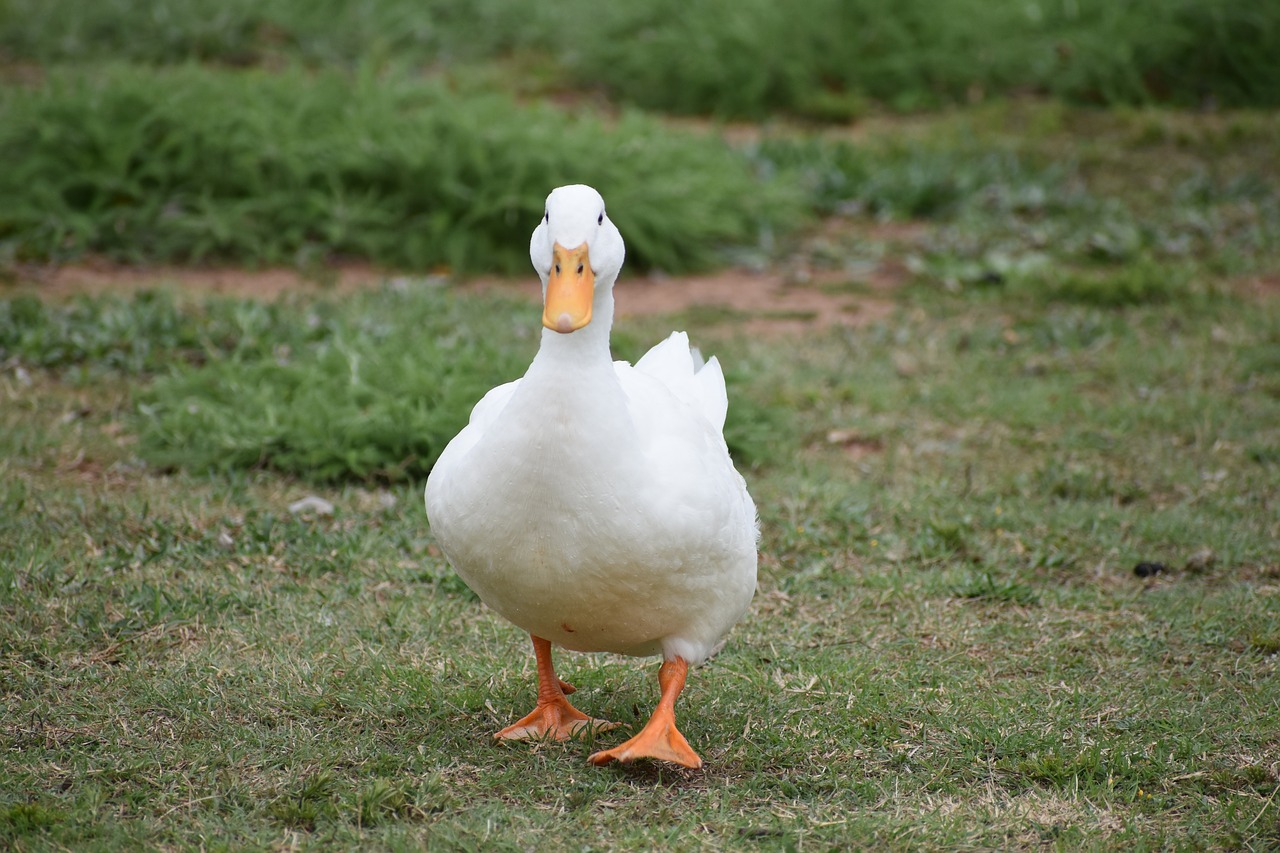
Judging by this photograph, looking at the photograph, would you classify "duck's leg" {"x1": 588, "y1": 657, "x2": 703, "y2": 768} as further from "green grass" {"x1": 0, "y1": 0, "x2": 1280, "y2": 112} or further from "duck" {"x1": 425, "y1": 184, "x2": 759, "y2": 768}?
"green grass" {"x1": 0, "y1": 0, "x2": 1280, "y2": 112}

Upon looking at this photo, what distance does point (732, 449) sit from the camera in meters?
5.57

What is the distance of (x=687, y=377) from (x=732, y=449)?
174 centimetres

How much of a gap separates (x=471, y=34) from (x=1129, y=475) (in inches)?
375

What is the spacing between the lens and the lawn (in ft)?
10.5

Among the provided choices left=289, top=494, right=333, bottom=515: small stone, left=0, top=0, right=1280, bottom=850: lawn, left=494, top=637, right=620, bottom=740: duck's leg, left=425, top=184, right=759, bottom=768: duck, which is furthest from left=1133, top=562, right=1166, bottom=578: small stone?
left=289, top=494, right=333, bottom=515: small stone

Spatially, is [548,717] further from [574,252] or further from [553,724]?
[574,252]

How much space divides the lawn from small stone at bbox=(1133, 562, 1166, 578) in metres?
0.03

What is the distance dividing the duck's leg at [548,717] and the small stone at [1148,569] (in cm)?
211

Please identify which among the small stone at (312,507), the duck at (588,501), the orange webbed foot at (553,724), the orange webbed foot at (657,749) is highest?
the duck at (588,501)

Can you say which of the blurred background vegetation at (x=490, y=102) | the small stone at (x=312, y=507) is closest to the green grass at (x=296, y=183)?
the blurred background vegetation at (x=490, y=102)

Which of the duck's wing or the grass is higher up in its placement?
the duck's wing

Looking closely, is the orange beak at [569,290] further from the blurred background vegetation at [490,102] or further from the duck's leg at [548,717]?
the blurred background vegetation at [490,102]

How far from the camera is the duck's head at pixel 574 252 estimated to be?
2.86 m

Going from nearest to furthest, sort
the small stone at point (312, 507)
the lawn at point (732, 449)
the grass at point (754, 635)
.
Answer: the grass at point (754, 635)
the lawn at point (732, 449)
the small stone at point (312, 507)
